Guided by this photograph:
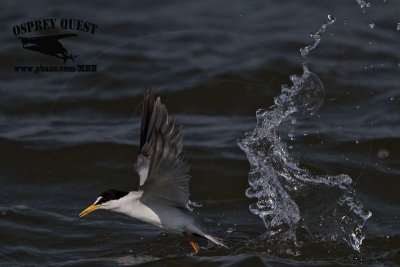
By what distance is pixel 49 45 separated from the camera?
1323cm

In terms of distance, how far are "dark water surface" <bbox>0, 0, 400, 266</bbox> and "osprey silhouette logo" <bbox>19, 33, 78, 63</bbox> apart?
0.09 metres

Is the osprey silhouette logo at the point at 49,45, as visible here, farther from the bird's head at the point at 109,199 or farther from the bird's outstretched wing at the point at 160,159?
the bird's outstretched wing at the point at 160,159

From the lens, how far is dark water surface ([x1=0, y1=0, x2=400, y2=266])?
8.33 meters

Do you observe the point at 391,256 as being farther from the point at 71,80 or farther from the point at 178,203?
the point at 71,80

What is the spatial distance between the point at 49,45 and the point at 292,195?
5.47 meters

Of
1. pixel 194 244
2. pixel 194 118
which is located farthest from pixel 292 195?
pixel 194 118

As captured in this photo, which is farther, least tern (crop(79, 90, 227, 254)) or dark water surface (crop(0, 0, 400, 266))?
dark water surface (crop(0, 0, 400, 266))

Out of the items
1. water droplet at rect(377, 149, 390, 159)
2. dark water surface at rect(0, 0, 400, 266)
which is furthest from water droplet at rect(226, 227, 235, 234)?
water droplet at rect(377, 149, 390, 159)

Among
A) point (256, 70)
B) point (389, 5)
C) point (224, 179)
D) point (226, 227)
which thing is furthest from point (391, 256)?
point (389, 5)

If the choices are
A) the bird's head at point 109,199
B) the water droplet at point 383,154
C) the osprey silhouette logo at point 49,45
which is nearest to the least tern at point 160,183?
the bird's head at point 109,199

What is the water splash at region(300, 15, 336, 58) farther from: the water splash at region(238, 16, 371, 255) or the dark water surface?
the water splash at region(238, 16, 371, 255)

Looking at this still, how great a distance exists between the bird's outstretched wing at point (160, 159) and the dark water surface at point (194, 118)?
64cm

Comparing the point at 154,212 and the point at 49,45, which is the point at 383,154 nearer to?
the point at 154,212

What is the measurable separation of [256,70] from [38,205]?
160 inches
